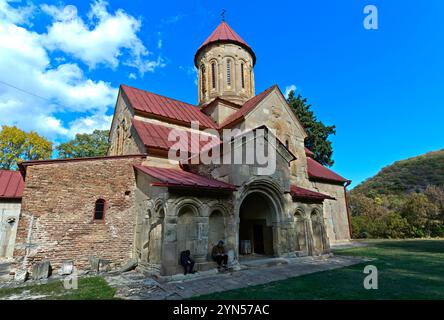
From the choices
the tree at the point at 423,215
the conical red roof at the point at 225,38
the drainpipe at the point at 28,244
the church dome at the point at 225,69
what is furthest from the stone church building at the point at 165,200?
the tree at the point at 423,215

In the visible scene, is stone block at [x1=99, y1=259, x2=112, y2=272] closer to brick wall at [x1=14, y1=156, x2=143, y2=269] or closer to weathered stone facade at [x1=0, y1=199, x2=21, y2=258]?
brick wall at [x1=14, y1=156, x2=143, y2=269]

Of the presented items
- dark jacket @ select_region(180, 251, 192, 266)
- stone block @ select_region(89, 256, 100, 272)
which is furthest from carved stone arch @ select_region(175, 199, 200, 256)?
stone block @ select_region(89, 256, 100, 272)

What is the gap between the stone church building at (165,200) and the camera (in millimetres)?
7547

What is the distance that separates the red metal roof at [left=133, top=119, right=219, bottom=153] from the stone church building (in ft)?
0.18

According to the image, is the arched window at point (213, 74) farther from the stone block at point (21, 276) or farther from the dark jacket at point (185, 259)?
the stone block at point (21, 276)

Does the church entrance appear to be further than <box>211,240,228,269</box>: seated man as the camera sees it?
Yes

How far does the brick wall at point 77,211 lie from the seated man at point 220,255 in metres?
3.60

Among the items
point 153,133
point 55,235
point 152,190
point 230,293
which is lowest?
point 230,293

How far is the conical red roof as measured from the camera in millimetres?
16609

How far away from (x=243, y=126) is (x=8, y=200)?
1204 cm
